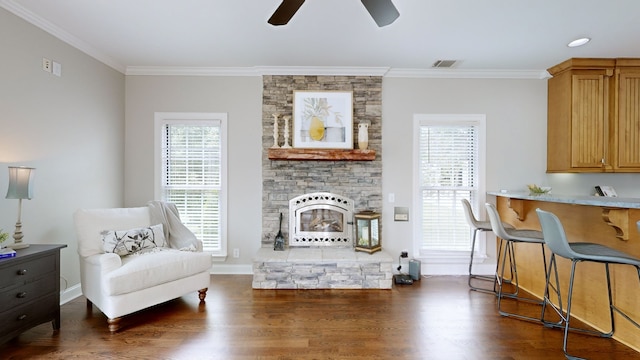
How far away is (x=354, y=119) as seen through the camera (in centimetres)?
383

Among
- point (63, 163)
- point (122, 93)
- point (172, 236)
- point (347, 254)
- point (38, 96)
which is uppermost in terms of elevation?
point (122, 93)

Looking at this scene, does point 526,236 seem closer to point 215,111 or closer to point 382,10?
point 382,10

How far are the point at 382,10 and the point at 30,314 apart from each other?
3299mm

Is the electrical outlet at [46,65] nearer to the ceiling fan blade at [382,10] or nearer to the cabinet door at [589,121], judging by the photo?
the ceiling fan blade at [382,10]

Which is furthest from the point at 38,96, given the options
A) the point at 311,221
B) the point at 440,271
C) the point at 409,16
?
the point at 440,271

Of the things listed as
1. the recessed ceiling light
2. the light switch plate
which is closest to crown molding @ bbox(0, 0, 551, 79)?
the recessed ceiling light

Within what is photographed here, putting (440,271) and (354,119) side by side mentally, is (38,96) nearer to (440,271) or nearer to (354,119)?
(354,119)

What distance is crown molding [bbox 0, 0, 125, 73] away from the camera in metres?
2.45

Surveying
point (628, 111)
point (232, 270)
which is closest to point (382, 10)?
point (232, 270)

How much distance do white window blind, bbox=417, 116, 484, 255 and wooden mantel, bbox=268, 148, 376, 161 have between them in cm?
82

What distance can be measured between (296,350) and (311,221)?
5.85 feet

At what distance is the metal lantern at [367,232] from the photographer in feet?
11.7

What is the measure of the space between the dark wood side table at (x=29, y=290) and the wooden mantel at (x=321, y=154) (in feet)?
7.24

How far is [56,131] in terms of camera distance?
287 cm
